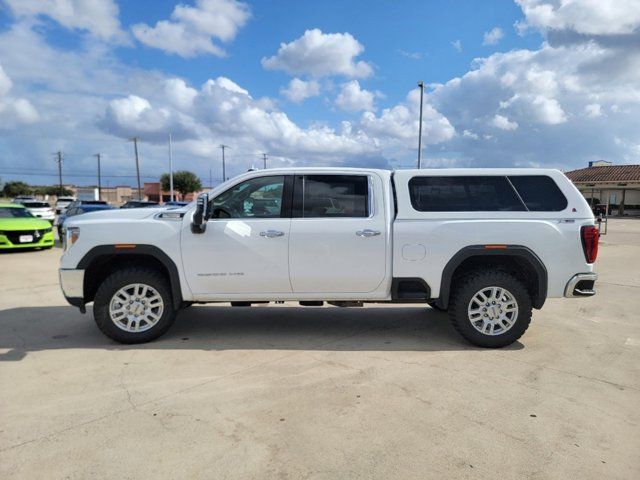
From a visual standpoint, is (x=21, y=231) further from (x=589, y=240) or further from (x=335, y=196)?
(x=589, y=240)

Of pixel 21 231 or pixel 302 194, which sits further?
pixel 21 231

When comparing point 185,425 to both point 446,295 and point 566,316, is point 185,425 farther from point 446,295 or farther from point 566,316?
point 566,316

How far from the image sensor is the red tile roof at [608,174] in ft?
137

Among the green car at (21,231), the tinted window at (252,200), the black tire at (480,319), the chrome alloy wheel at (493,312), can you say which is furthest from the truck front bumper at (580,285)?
the green car at (21,231)

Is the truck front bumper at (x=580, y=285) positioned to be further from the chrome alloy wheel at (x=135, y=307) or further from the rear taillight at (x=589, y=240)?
the chrome alloy wheel at (x=135, y=307)

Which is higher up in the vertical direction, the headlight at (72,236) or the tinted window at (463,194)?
the tinted window at (463,194)

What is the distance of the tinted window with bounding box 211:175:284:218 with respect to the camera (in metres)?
4.99

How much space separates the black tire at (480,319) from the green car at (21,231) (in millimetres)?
12321

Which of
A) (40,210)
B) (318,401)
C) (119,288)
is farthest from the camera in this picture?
(40,210)

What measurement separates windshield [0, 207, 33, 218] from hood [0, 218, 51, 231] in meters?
0.59

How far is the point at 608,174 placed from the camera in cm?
4353

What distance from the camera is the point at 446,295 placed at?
16.1 feet

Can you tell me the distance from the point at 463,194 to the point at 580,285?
60.7 inches

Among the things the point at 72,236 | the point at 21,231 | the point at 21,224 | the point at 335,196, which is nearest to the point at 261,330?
the point at 335,196
